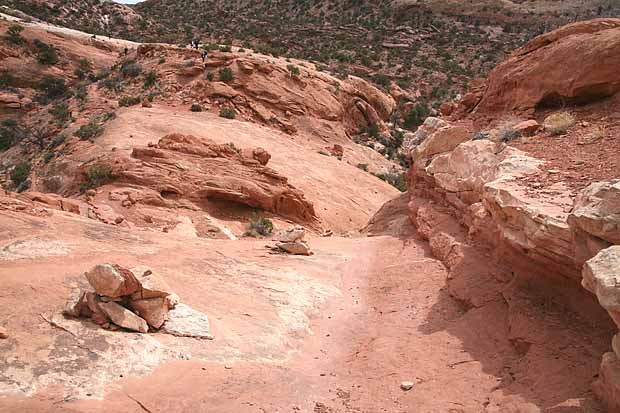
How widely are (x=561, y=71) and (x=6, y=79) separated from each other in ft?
106

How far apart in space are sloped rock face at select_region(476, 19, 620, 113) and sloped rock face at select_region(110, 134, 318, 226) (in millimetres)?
6582

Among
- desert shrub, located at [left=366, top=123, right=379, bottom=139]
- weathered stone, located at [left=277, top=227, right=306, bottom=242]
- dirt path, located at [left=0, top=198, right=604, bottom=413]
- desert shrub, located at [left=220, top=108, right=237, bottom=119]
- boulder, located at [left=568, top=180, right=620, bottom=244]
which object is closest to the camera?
boulder, located at [left=568, top=180, right=620, bottom=244]

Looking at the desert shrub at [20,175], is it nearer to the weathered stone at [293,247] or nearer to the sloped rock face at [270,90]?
the sloped rock face at [270,90]

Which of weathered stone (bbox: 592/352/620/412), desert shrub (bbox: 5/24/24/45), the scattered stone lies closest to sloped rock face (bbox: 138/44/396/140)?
desert shrub (bbox: 5/24/24/45)

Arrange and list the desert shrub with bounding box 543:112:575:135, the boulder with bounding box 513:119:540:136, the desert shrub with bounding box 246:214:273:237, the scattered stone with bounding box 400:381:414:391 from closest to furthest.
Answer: the scattered stone with bounding box 400:381:414:391 → the desert shrub with bounding box 543:112:575:135 → the boulder with bounding box 513:119:540:136 → the desert shrub with bounding box 246:214:273:237

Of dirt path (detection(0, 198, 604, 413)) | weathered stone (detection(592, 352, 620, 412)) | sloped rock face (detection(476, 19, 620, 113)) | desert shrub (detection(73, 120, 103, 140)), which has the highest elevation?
sloped rock face (detection(476, 19, 620, 113))

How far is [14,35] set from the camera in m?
31.1

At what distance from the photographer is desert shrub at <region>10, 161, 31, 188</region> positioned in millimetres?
17148

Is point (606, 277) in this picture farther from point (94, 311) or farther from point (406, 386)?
point (94, 311)

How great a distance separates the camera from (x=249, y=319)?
247 inches

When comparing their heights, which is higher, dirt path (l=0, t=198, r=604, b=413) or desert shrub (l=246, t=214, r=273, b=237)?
dirt path (l=0, t=198, r=604, b=413)

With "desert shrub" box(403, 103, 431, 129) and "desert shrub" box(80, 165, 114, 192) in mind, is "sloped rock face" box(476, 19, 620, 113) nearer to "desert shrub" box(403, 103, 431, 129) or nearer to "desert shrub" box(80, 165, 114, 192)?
"desert shrub" box(80, 165, 114, 192)

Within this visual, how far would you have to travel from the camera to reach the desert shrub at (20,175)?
56.3 ft

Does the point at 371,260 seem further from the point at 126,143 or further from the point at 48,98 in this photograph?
the point at 48,98
